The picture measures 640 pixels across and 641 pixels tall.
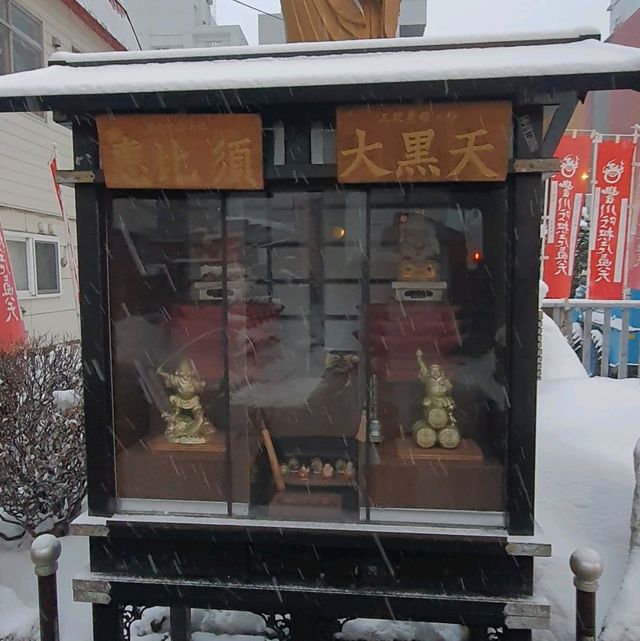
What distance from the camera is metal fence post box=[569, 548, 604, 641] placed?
381cm

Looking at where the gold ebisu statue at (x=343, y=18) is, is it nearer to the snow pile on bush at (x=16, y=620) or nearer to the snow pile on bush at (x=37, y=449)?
the snow pile on bush at (x=37, y=449)

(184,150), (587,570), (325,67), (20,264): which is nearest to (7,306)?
(20,264)

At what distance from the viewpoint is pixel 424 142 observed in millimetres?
3684

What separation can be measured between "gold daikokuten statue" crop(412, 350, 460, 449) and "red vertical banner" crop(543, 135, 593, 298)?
21.4 feet

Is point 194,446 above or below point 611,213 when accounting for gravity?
below

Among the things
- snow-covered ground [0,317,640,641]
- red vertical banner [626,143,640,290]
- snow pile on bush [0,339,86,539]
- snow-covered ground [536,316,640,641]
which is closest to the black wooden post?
snow-covered ground [0,317,640,641]

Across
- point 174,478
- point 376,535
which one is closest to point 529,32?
point 376,535

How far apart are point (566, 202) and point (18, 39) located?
1057 centimetres

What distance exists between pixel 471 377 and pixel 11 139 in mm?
9932

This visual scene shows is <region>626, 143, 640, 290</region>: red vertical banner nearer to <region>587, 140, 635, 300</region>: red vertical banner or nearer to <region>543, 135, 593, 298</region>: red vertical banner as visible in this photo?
<region>587, 140, 635, 300</region>: red vertical banner

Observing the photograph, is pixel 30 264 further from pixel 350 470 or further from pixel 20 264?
pixel 350 470

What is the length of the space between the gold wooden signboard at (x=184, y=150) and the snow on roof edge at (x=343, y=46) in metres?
0.55

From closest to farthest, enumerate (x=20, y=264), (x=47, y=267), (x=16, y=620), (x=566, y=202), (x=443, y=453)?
(x=443, y=453) → (x=16, y=620) → (x=566, y=202) → (x=20, y=264) → (x=47, y=267)

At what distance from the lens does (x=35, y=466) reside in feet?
18.0
